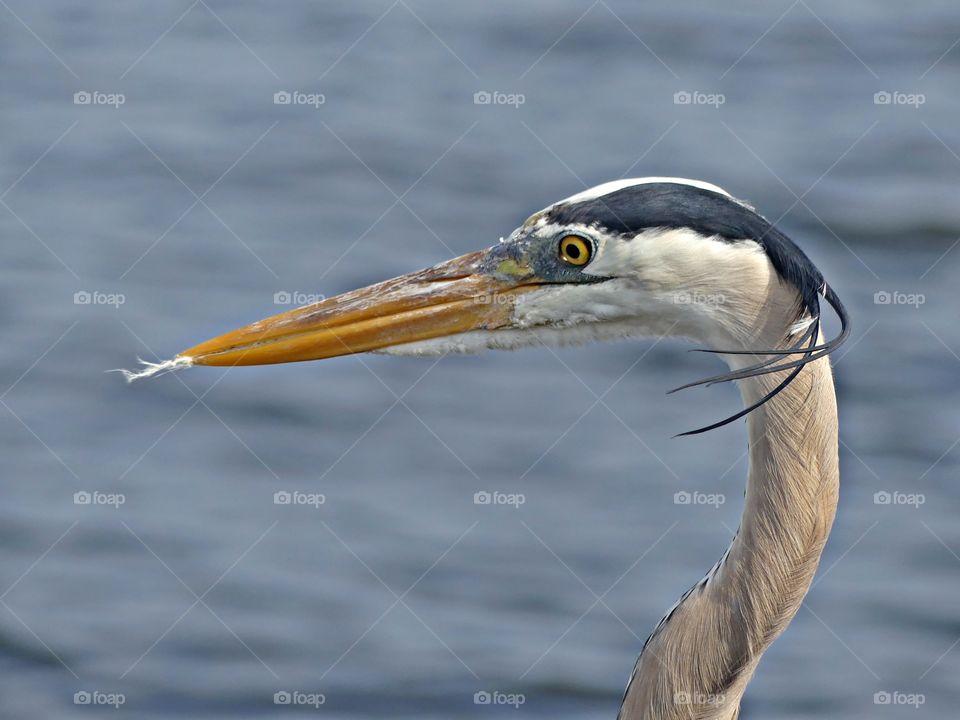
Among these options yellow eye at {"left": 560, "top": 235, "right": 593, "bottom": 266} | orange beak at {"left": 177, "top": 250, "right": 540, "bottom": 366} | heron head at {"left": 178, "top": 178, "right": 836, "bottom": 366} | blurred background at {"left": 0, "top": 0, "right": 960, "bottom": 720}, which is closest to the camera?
heron head at {"left": 178, "top": 178, "right": 836, "bottom": 366}

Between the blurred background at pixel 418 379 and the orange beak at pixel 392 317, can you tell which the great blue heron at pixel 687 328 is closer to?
the orange beak at pixel 392 317

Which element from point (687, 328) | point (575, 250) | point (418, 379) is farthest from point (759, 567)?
point (418, 379)

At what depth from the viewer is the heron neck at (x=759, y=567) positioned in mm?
4113

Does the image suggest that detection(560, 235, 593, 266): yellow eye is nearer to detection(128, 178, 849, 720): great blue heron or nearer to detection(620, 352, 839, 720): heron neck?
detection(128, 178, 849, 720): great blue heron

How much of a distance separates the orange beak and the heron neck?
85 centimetres

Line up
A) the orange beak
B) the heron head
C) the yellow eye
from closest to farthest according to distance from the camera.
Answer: the heron head, the yellow eye, the orange beak

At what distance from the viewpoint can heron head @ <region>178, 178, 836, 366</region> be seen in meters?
4.05

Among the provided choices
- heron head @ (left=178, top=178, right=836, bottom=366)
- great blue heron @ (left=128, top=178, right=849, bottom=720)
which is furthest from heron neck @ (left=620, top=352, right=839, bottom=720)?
heron head @ (left=178, top=178, right=836, bottom=366)

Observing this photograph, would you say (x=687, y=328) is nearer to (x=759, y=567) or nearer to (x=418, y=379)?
(x=759, y=567)

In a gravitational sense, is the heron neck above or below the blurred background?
below

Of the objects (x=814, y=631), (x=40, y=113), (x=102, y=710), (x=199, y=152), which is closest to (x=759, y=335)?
(x=814, y=631)

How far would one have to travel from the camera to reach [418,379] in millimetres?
7734

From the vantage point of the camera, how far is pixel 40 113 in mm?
9344

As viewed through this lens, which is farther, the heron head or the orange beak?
the orange beak
